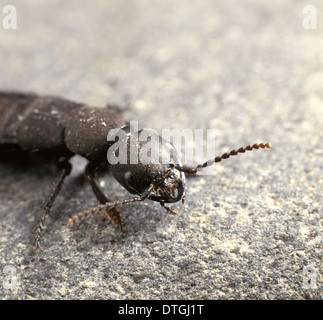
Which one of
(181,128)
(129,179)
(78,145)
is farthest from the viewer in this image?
(181,128)

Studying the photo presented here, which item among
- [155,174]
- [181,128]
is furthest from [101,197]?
[181,128]

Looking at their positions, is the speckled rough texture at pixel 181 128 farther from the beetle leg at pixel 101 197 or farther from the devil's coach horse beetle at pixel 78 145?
the devil's coach horse beetle at pixel 78 145

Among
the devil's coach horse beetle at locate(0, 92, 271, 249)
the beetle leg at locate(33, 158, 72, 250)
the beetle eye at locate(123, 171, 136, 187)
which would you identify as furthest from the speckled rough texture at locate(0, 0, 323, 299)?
the beetle eye at locate(123, 171, 136, 187)

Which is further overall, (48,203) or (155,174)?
(48,203)

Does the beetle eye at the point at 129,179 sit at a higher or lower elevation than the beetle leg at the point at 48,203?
higher

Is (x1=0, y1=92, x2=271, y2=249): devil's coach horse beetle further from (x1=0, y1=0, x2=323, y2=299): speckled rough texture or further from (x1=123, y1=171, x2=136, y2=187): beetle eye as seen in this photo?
(x1=0, y1=0, x2=323, y2=299): speckled rough texture

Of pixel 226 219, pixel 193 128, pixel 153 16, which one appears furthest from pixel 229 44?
pixel 226 219

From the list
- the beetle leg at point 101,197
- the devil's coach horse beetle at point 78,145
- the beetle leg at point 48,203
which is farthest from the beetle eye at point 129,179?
the beetle leg at point 48,203

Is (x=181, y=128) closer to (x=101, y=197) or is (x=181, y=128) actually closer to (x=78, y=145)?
(x=78, y=145)
